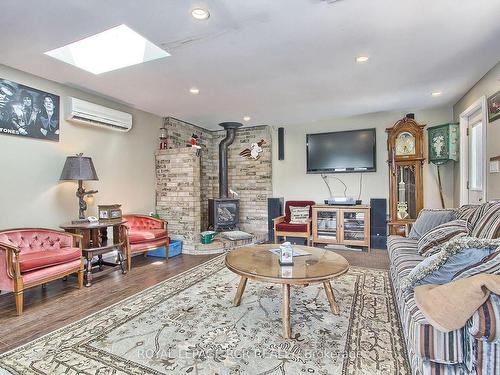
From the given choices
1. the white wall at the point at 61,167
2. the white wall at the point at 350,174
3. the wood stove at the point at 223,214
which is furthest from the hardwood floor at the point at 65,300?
the white wall at the point at 350,174

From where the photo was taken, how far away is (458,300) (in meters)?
1.17

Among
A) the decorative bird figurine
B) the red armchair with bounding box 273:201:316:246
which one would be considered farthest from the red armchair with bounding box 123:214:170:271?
the decorative bird figurine

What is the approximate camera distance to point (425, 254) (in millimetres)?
2354

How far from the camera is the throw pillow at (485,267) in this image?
1.23 m

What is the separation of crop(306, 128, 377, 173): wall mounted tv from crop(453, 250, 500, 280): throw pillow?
3778 millimetres

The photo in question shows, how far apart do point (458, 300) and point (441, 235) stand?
1410mm

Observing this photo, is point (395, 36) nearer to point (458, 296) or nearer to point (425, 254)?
point (425, 254)

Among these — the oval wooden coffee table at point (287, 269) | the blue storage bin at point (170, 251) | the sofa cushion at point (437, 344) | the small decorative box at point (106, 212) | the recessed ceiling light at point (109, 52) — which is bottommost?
the blue storage bin at point (170, 251)

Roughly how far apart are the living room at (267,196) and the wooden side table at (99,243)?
0.03 m

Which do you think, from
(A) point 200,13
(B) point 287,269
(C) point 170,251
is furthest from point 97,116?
(B) point 287,269

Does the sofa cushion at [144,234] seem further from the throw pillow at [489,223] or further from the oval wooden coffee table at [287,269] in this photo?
the throw pillow at [489,223]

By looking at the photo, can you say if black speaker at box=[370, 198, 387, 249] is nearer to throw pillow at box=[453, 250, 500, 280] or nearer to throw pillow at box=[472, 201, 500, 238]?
throw pillow at box=[472, 201, 500, 238]

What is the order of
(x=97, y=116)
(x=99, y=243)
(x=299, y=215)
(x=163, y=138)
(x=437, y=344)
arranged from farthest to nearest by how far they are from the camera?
(x=299, y=215)
(x=163, y=138)
(x=97, y=116)
(x=99, y=243)
(x=437, y=344)

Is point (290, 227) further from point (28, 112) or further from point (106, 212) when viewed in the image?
point (28, 112)
